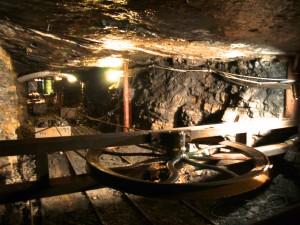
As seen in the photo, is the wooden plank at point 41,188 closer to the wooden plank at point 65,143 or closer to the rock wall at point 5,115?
the wooden plank at point 65,143

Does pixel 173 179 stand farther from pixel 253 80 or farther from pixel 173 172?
pixel 253 80

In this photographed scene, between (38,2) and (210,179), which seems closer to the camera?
(38,2)

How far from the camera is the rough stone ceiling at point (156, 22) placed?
2.53m

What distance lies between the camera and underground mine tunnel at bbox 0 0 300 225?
8.26ft

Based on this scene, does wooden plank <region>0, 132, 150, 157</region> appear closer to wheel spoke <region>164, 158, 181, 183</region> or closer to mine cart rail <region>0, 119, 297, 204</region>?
mine cart rail <region>0, 119, 297, 204</region>

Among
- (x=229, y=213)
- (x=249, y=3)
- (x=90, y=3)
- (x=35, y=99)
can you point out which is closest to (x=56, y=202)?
(x=229, y=213)

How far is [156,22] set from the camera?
123 inches

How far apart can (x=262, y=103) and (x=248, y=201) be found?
2.60 metres

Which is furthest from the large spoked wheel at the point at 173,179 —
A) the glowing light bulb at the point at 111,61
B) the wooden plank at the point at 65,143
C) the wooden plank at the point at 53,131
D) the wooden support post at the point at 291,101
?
the wooden plank at the point at 53,131

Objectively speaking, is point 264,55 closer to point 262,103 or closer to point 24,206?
point 262,103

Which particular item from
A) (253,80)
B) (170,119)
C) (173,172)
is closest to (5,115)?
(170,119)

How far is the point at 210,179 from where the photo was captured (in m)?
6.79

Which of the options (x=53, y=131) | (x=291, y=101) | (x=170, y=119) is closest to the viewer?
(x=291, y=101)

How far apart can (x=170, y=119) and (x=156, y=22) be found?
4851mm
